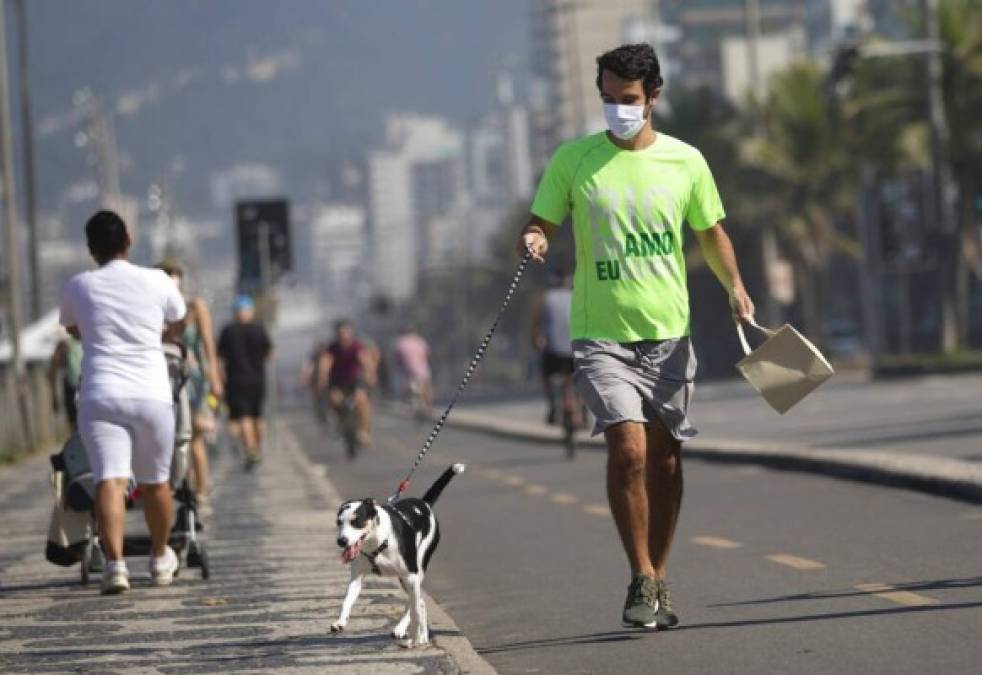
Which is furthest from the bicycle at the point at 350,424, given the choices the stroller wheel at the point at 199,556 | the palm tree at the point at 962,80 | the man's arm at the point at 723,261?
the palm tree at the point at 962,80

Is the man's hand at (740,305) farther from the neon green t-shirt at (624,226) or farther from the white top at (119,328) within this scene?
the white top at (119,328)

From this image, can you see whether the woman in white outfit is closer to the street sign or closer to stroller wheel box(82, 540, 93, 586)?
stroller wheel box(82, 540, 93, 586)

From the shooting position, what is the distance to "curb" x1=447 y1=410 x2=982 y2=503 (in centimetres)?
1534

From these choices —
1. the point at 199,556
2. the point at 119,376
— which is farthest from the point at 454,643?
the point at 199,556

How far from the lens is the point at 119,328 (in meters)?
11.7

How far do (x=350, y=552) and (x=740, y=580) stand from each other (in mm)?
3019

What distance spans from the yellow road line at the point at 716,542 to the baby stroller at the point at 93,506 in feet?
8.52

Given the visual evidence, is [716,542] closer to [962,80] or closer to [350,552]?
[350,552]

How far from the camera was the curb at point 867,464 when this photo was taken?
1534 centimetres

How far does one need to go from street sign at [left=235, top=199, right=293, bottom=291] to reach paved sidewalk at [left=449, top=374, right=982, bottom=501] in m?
3.92

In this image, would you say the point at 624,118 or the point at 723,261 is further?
the point at 723,261

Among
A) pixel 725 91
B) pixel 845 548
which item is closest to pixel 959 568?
pixel 845 548

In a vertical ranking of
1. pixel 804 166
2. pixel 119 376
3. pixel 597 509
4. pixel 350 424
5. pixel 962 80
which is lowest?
pixel 350 424

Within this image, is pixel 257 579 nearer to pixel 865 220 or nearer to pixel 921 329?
pixel 865 220
